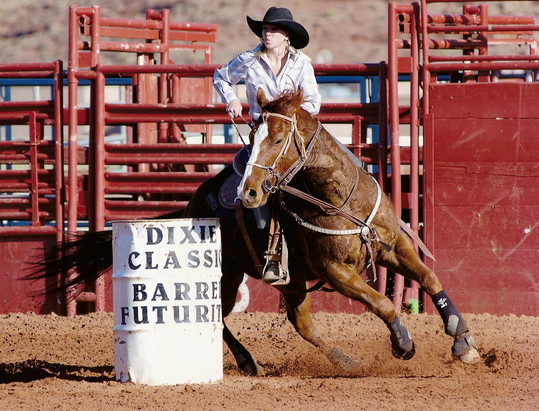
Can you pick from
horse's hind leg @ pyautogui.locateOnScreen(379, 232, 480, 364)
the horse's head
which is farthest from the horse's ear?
horse's hind leg @ pyautogui.locateOnScreen(379, 232, 480, 364)

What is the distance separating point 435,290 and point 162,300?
1.72 m

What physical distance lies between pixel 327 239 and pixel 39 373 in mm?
2297

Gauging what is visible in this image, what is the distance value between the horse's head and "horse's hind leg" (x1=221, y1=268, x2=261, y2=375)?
1.50m

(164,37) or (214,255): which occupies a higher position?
(164,37)

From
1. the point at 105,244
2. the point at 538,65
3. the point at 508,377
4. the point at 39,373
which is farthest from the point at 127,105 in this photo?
the point at 508,377

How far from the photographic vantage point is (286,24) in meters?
5.89

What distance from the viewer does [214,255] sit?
5.82 metres

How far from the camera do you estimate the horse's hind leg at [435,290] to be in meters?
5.81

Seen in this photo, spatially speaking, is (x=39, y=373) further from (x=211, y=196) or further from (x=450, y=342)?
(x=450, y=342)

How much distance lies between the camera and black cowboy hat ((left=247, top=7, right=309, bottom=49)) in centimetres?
589

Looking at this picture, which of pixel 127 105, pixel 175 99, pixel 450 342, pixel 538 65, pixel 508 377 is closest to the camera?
pixel 508 377

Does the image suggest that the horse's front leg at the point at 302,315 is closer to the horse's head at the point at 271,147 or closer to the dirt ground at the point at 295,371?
the dirt ground at the point at 295,371

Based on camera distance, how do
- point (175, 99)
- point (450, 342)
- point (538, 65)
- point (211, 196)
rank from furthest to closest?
point (175, 99) → point (538, 65) → point (450, 342) → point (211, 196)

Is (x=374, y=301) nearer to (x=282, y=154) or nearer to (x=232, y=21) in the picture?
(x=282, y=154)
